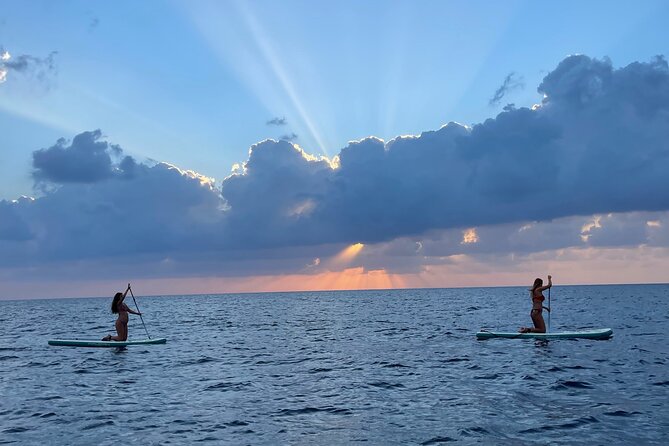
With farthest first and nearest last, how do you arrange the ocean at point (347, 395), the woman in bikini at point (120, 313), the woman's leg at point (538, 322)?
the woman's leg at point (538, 322) → the woman in bikini at point (120, 313) → the ocean at point (347, 395)

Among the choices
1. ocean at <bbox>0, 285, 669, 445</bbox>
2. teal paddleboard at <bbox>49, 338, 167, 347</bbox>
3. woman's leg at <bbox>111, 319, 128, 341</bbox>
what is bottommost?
ocean at <bbox>0, 285, 669, 445</bbox>

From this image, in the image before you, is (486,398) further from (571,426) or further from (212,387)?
(212,387)

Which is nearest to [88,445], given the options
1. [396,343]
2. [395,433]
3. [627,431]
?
[395,433]

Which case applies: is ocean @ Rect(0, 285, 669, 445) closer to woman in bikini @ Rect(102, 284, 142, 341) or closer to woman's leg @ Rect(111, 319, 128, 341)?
woman's leg @ Rect(111, 319, 128, 341)

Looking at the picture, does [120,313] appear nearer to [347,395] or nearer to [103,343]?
[103,343]

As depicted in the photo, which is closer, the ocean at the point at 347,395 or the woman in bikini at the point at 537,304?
the ocean at the point at 347,395

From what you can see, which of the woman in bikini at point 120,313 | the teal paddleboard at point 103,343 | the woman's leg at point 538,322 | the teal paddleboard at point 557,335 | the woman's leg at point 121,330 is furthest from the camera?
the woman's leg at point 121,330

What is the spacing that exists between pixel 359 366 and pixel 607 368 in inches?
448

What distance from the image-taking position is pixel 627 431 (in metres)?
14.6

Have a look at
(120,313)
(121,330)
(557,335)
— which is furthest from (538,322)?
(121,330)

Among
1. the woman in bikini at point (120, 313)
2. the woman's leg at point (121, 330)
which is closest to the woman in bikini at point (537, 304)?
the woman in bikini at point (120, 313)

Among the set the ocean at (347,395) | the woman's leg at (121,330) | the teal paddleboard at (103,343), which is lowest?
the ocean at (347,395)

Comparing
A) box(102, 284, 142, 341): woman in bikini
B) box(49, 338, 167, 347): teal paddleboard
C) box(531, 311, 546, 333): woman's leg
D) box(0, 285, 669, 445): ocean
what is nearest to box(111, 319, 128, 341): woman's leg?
box(102, 284, 142, 341): woman in bikini

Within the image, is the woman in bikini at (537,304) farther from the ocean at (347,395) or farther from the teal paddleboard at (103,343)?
the teal paddleboard at (103,343)
